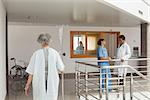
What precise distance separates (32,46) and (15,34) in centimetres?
92

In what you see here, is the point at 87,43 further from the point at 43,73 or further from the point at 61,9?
the point at 43,73

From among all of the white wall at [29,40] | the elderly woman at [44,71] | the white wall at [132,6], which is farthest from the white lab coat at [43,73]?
the white wall at [29,40]

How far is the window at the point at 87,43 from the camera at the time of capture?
1172cm

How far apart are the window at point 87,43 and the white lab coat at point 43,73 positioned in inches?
319

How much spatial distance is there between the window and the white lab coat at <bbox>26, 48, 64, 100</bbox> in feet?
26.6

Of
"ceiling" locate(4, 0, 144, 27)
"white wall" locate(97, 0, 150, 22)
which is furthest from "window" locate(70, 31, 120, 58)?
"white wall" locate(97, 0, 150, 22)

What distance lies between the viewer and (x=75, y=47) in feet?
38.7

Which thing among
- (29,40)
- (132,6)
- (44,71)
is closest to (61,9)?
(132,6)

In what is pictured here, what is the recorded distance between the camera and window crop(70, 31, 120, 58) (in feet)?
38.4

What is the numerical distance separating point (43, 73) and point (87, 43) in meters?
8.70

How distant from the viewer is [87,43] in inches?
474

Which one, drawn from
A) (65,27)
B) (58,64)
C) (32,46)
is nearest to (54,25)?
(65,27)

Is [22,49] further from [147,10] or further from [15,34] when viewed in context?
[147,10]

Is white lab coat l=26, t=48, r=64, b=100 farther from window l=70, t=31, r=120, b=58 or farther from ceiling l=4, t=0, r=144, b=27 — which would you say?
window l=70, t=31, r=120, b=58
